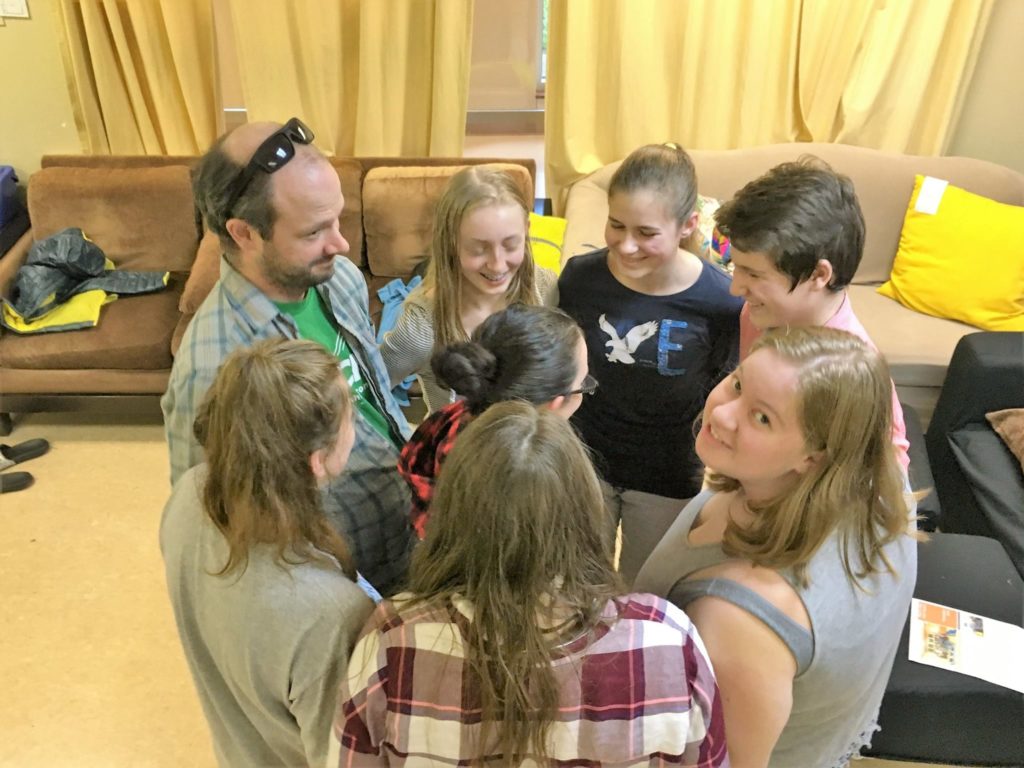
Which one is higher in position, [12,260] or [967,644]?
[12,260]

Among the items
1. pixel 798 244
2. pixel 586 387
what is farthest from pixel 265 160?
pixel 798 244

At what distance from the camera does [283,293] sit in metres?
1.58

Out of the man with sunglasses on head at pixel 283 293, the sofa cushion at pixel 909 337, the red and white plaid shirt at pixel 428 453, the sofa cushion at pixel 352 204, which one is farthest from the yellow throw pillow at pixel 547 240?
the red and white plaid shirt at pixel 428 453

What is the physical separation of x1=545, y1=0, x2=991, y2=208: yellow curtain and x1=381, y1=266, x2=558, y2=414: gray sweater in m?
1.90

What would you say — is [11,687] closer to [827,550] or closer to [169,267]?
[169,267]

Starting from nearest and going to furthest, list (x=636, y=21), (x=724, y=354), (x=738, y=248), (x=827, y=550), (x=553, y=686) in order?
(x=553, y=686), (x=827, y=550), (x=738, y=248), (x=724, y=354), (x=636, y=21)

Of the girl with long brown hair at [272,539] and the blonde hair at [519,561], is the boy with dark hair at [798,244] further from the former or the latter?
the girl with long brown hair at [272,539]

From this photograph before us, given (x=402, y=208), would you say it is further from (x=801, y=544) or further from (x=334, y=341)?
(x=801, y=544)

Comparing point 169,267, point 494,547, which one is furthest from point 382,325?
point 494,547

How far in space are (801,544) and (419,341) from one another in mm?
1029

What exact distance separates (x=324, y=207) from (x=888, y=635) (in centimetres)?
123

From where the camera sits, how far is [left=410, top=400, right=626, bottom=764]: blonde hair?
3.08ft

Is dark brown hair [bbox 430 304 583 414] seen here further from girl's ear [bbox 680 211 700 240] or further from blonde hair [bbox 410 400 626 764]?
girl's ear [bbox 680 211 700 240]

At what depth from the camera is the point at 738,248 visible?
4.97 ft
